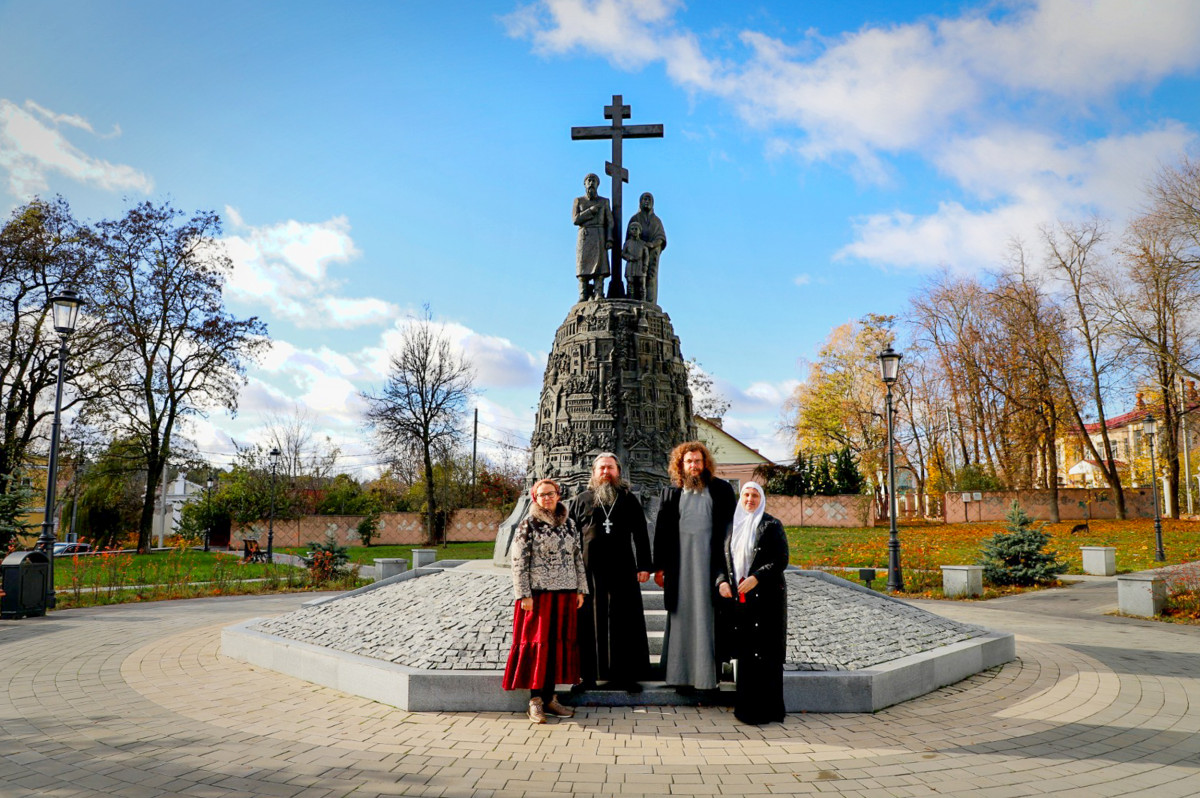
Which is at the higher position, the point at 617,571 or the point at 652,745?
the point at 617,571

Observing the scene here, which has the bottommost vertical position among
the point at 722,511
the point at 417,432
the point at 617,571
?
the point at 617,571

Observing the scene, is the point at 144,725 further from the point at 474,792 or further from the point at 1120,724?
the point at 1120,724

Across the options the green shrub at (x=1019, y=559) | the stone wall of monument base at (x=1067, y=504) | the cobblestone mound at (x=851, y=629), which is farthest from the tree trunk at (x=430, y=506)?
the cobblestone mound at (x=851, y=629)

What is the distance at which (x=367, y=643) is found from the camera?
22.6ft

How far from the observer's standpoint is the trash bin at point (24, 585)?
443 inches

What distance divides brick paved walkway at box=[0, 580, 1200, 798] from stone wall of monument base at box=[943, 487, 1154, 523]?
25397 millimetres

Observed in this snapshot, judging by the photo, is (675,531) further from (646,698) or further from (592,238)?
(592,238)

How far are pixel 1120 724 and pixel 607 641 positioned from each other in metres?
3.94

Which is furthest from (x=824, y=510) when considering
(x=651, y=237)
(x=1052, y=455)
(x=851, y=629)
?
(x=851, y=629)

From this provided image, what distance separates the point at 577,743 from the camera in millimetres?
4984

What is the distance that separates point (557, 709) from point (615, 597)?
94 centimetres

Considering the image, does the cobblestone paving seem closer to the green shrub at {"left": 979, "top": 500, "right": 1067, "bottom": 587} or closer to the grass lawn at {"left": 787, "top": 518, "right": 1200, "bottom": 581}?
the green shrub at {"left": 979, "top": 500, "right": 1067, "bottom": 587}

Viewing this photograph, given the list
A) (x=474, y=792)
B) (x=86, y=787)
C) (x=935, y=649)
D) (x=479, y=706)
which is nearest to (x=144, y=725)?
(x=86, y=787)

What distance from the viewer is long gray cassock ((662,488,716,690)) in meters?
5.65
